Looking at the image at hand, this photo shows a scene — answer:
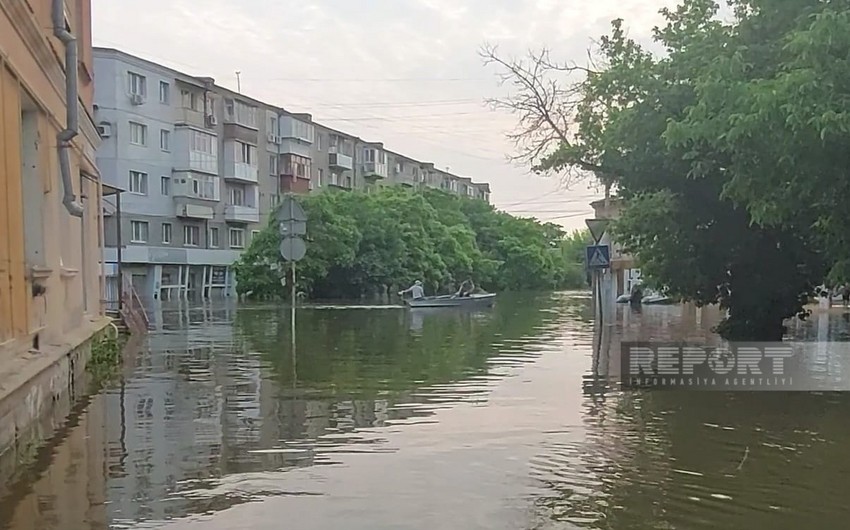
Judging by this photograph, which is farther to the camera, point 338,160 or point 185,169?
point 338,160

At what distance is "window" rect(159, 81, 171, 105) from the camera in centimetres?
5475

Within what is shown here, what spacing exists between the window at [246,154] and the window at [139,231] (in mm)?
9309

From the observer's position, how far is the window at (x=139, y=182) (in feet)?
175

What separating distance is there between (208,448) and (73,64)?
6.71m

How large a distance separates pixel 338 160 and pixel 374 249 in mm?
19520

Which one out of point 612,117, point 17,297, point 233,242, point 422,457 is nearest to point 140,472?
point 422,457

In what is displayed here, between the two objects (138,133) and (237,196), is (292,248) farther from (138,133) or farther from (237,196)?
(237,196)

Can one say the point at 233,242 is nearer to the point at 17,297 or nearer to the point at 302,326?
the point at 302,326

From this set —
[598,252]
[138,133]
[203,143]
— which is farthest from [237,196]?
[598,252]

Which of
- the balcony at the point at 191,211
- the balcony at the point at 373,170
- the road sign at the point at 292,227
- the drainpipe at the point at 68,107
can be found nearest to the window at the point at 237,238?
the balcony at the point at 191,211

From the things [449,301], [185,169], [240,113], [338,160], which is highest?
[240,113]

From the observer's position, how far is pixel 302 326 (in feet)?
97.4

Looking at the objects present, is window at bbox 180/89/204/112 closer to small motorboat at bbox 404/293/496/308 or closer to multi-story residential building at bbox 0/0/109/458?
small motorboat at bbox 404/293/496/308

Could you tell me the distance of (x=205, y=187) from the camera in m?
57.8
